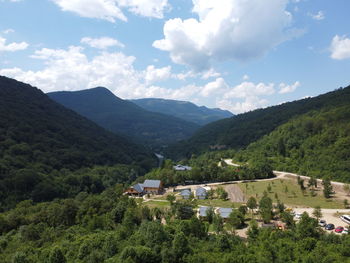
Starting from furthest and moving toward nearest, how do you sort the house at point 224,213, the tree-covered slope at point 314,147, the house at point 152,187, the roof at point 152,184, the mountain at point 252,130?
1. the mountain at point 252,130
2. the tree-covered slope at point 314,147
3. the roof at point 152,184
4. the house at point 152,187
5. the house at point 224,213

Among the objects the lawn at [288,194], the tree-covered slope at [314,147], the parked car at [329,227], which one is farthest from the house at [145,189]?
the tree-covered slope at [314,147]

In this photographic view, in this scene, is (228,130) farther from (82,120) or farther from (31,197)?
(31,197)

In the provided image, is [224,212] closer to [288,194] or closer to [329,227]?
[329,227]

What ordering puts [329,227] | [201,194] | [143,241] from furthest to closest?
[201,194] < [329,227] < [143,241]

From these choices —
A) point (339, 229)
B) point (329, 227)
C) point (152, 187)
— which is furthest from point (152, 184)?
point (339, 229)

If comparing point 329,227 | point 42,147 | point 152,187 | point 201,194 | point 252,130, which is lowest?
point 152,187

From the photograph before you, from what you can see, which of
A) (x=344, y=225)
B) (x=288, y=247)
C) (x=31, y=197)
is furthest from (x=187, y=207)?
(x=31, y=197)

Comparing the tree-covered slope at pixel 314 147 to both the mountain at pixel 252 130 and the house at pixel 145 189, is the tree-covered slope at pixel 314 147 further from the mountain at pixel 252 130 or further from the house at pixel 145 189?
the house at pixel 145 189
